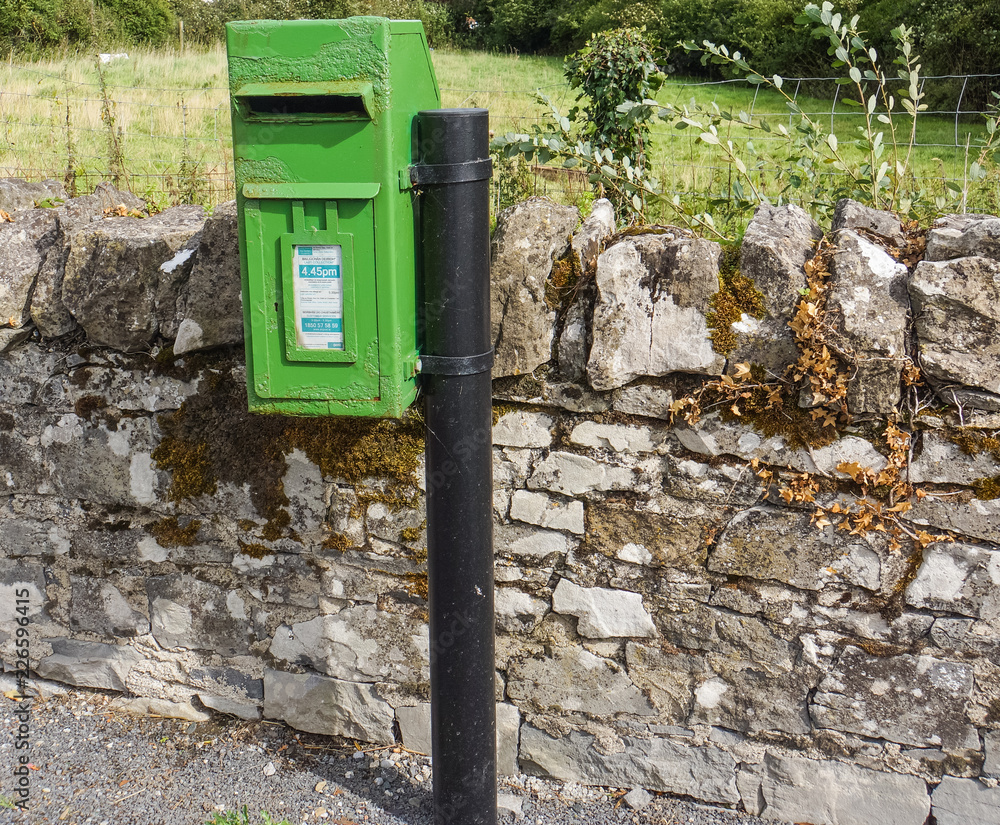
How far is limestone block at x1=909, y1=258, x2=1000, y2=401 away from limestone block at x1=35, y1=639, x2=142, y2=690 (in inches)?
103

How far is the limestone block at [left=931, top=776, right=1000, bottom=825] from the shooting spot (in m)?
2.16

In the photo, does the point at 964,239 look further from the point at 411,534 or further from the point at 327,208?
the point at 411,534

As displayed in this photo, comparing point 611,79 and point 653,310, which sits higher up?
point 611,79

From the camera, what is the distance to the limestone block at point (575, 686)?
93.6 inches

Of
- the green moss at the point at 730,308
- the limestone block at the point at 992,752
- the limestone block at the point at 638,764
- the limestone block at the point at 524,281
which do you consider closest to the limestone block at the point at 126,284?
the limestone block at the point at 524,281

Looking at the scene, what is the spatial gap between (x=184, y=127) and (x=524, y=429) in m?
6.42

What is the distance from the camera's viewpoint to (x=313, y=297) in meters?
1.76

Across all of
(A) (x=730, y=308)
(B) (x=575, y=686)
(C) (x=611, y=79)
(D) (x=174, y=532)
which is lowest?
(B) (x=575, y=686)

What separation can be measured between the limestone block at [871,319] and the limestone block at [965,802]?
105cm

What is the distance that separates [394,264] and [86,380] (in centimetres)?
136

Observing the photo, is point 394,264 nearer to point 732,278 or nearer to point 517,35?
point 732,278

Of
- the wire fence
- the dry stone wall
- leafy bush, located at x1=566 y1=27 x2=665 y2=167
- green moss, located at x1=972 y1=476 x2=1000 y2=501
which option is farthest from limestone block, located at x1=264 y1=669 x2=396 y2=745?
leafy bush, located at x1=566 y1=27 x2=665 y2=167

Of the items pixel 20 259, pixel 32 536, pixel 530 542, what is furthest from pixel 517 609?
pixel 20 259

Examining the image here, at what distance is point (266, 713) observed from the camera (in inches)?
107
